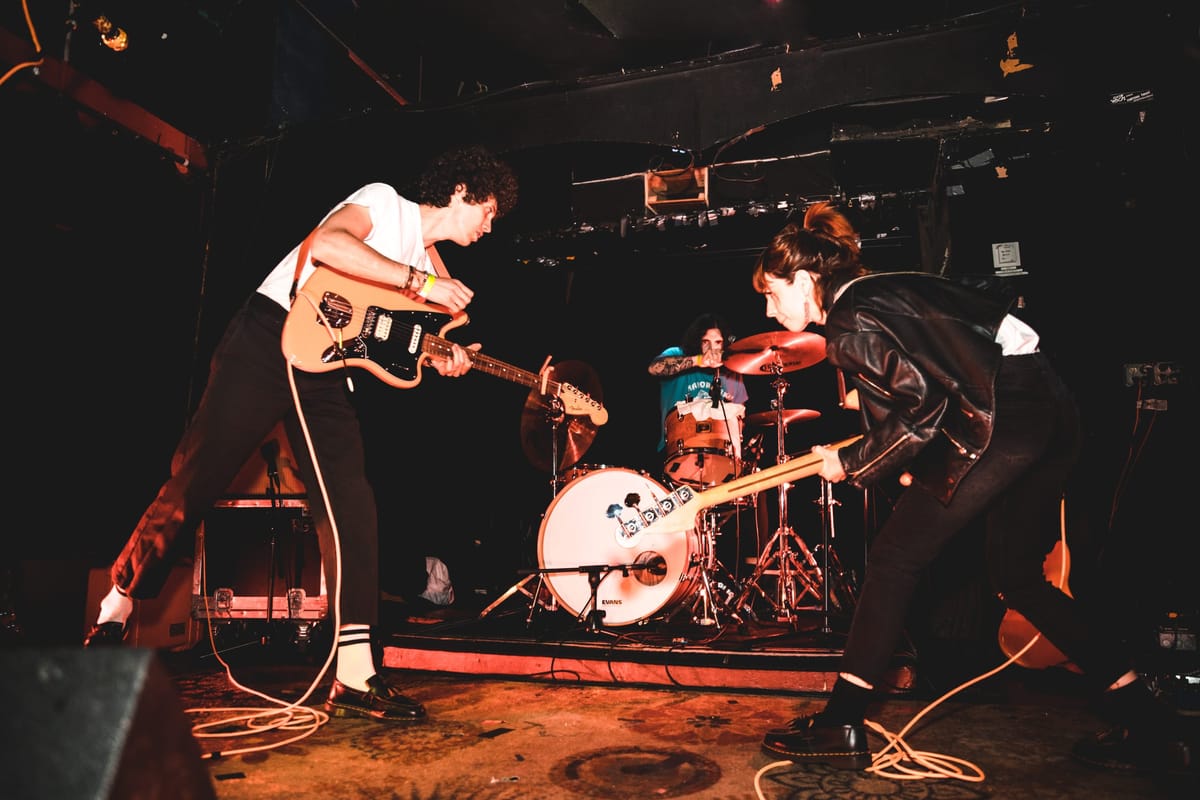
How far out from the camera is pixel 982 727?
2.96m

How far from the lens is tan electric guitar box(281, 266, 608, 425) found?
9.80 feet

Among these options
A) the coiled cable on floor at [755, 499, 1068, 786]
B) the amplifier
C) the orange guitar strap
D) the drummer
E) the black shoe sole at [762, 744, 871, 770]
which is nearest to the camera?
the coiled cable on floor at [755, 499, 1068, 786]

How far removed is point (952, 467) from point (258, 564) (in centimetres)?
451

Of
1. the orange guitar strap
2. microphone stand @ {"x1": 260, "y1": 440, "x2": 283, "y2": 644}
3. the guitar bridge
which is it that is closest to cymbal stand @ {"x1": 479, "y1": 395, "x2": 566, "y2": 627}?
microphone stand @ {"x1": 260, "y1": 440, "x2": 283, "y2": 644}

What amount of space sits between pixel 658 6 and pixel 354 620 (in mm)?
4580

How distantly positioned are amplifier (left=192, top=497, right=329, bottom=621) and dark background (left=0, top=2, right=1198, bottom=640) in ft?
1.96

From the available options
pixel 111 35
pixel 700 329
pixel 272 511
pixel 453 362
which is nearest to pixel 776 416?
pixel 700 329

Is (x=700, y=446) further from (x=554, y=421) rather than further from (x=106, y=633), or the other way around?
(x=106, y=633)

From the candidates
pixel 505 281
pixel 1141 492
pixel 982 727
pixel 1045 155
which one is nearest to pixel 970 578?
pixel 1141 492

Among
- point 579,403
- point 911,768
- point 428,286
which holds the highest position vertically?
point 428,286

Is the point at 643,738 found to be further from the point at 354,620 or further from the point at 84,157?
the point at 84,157

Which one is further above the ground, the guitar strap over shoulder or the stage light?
the stage light

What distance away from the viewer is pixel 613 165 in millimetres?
6762

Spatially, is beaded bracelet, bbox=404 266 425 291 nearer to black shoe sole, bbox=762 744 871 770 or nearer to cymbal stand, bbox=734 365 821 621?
black shoe sole, bbox=762 744 871 770
